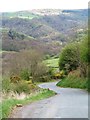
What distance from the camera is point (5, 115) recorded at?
1844 cm

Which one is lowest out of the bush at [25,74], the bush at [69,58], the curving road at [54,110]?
the bush at [25,74]

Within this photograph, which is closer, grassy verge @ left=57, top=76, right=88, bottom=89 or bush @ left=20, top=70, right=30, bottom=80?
grassy verge @ left=57, top=76, right=88, bottom=89

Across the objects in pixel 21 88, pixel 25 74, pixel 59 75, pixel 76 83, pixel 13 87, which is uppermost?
pixel 13 87

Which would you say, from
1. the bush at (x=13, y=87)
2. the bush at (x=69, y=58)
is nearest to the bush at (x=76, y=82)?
the bush at (x=69, y=58)

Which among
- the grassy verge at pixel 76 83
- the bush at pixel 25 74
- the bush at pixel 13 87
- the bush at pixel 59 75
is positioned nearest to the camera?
the bush at pixel 13 87

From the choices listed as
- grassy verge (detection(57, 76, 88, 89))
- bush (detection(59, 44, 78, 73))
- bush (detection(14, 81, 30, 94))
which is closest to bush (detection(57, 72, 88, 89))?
→ grassy verge (detection(57, 76, 88, 89))

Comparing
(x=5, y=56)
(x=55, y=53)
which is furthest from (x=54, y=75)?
(x=55, y=53)

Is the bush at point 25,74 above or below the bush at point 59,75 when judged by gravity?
above

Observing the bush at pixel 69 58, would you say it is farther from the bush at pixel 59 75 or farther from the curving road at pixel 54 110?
the curving road at pixel 54 110

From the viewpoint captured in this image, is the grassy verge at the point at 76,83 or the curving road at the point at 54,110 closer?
the curving road at the point at 54,110

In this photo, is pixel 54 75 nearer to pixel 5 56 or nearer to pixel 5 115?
pixel 5 56

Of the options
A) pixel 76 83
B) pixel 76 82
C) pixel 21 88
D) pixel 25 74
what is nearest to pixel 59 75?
pixel 25 74

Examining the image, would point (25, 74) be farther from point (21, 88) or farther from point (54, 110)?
point (54, 110)

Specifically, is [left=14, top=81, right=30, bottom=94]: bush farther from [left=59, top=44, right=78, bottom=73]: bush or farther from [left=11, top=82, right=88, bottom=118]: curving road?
[left=59, top=44, right=78, bottom=73]: bush
